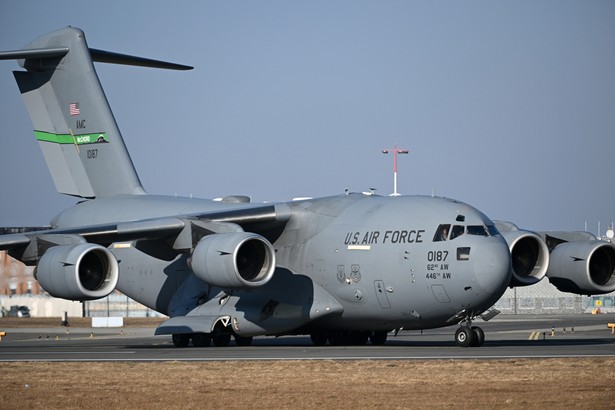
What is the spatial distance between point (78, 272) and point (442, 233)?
704 centimetres

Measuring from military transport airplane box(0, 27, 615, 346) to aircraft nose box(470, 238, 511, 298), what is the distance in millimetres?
19

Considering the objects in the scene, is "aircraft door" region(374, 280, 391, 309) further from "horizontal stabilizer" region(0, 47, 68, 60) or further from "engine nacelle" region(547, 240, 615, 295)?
"horizontal stabilizer" region(0, 47, 68, 60)

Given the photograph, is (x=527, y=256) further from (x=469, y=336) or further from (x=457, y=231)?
(x=469, y=336)

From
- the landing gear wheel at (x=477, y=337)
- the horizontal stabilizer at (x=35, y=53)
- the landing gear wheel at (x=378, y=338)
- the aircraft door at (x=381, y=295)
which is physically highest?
the horizontal stabilizer at (x=35, y=53)

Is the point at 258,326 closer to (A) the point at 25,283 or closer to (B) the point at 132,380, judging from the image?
(B) the point at 132,380

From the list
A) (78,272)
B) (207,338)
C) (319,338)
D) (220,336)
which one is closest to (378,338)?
(319,338)

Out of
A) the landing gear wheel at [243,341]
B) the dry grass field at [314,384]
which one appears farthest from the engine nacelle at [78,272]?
the landing gear wheel at [243,341]

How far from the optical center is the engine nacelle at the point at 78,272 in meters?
20.5

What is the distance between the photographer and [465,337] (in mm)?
20297

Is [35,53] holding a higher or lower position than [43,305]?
higher

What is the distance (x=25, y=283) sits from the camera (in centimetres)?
4062

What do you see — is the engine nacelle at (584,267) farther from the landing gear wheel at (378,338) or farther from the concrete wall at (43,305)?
the concrete wall at (43,305)

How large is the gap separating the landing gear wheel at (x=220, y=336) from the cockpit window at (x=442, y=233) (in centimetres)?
540

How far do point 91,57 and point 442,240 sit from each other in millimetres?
11915
